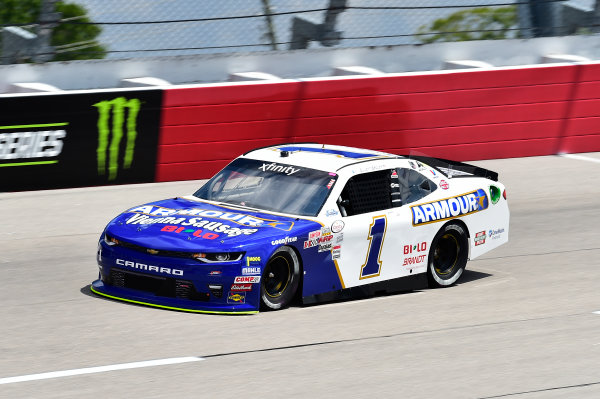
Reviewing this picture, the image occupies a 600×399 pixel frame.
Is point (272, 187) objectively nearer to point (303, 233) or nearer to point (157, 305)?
point (303, 233)

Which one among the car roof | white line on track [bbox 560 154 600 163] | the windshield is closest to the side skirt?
the windshield

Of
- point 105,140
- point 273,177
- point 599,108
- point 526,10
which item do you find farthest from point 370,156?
point 526,10

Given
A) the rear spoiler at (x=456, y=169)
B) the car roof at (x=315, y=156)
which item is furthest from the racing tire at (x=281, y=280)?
the rear spoiler at (x=456, y=169)

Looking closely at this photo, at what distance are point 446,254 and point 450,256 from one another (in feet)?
0.17

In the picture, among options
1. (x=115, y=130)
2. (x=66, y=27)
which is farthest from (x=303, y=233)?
(x=66, y=27)

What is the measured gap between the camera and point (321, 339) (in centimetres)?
761

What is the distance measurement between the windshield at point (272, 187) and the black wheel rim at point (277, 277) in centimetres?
58

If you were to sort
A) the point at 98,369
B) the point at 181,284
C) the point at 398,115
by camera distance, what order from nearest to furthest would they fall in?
the point at 98,369 → the point at 181,284 → the point at 398,115

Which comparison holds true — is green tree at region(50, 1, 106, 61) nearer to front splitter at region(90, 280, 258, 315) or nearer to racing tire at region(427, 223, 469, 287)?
front splitter at region(90, 280, 258, 315)

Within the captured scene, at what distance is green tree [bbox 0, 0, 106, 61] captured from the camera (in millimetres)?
14984

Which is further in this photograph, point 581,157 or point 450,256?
Result: point 581,157

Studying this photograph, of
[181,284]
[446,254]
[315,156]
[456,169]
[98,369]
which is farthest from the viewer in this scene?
[456,169]

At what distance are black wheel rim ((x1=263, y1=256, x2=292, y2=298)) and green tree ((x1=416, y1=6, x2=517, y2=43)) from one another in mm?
10470

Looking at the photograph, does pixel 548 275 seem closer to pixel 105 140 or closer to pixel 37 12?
pixel 105 140
